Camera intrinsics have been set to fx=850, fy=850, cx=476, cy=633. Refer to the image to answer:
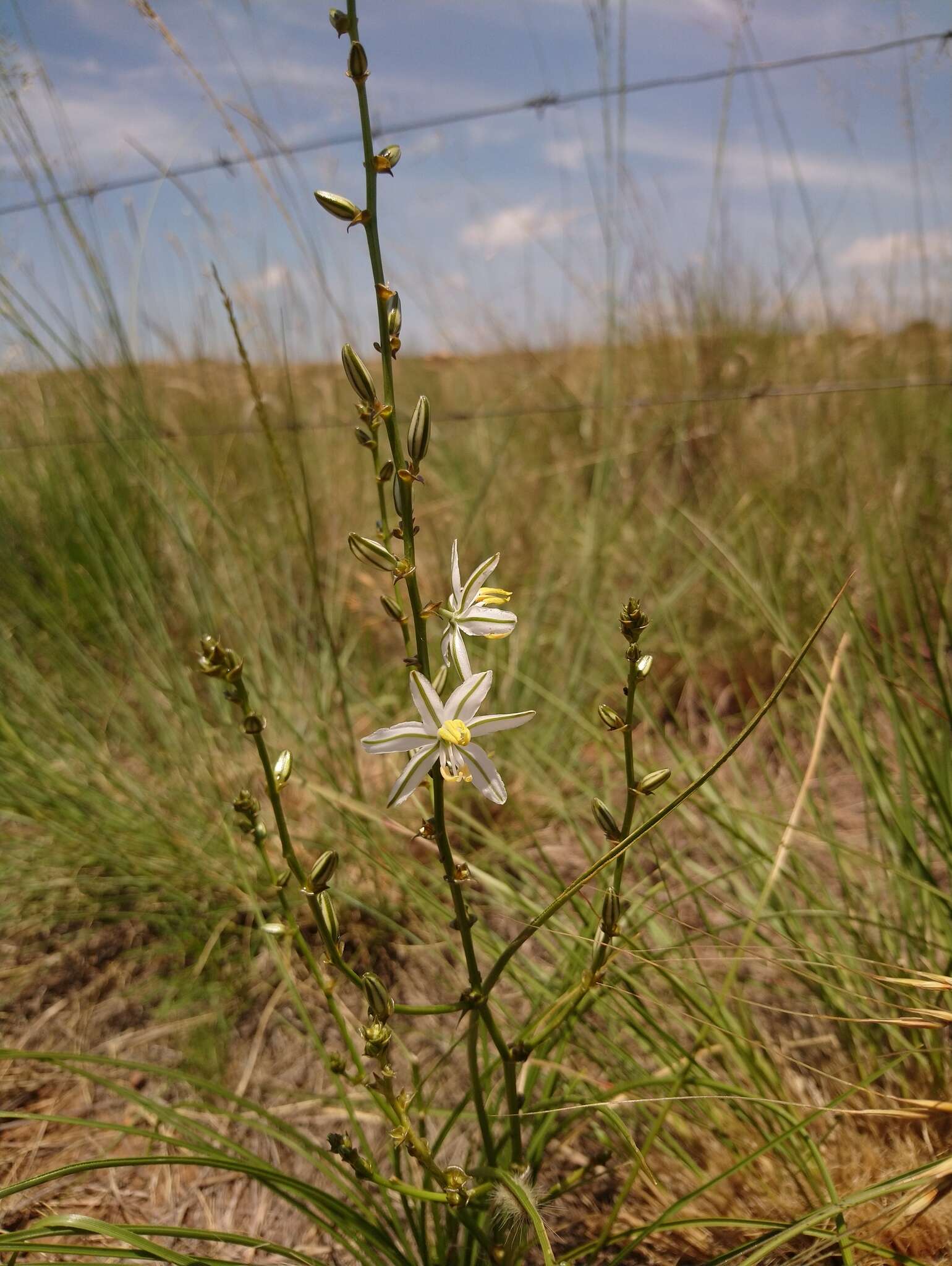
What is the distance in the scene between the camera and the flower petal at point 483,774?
62cm

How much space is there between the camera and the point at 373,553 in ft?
2.13

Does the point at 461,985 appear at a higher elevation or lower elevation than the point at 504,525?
lower

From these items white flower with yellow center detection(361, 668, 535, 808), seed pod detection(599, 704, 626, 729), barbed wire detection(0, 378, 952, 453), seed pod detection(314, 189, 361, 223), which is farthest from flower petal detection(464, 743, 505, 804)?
barbed wire detection(0, 378, 952, 453)

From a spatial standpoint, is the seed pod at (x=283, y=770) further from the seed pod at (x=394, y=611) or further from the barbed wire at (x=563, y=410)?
the barbed wire at (x=563, y=410)

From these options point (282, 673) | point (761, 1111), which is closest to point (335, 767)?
point (282, 673)

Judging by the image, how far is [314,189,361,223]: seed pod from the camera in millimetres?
668

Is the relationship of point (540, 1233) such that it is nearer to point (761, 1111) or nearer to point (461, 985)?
point (761, 1111)

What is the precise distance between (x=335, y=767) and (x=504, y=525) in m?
1.29

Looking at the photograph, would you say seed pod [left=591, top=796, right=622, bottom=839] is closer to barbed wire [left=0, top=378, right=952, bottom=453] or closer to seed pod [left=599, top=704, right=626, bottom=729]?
seed pod [left=599, top=704, right=626, bottom=729]

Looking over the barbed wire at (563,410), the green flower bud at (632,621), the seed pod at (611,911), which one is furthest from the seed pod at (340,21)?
the barbed wire at (563,410)

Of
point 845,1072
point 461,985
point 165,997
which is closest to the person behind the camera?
point 845,1072

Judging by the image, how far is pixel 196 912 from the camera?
5.33 ft

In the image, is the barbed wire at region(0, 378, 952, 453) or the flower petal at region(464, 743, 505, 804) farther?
the barbed wire at region(0, 378, 952, 453)

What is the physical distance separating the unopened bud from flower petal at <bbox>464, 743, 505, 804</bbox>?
452 mm
